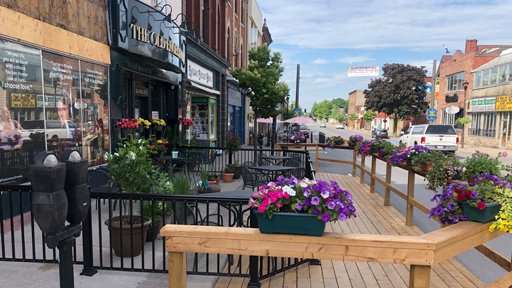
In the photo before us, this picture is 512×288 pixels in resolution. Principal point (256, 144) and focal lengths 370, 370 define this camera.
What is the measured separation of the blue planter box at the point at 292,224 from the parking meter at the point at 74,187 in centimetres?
130

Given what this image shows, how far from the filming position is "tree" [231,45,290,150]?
1817cm

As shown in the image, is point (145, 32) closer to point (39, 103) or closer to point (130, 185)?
point (39, 103)

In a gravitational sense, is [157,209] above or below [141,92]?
below

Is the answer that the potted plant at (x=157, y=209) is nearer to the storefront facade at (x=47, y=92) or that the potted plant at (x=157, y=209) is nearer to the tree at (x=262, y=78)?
the storefront facade at (x=47, y=92)

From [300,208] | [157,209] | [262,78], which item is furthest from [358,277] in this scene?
[262,78]

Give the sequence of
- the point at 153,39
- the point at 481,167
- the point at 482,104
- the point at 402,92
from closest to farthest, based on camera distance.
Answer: the point at 481,167 → the point at 153,39 → the point at 482,104 → the point at 402,92

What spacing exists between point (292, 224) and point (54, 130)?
18.0 feet

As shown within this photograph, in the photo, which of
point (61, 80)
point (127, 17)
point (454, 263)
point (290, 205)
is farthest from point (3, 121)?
point (454, 263)

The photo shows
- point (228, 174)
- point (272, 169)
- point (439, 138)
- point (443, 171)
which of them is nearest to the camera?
point (443, 171)

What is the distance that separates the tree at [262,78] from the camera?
1817 centimetres

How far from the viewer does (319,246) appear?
2293 millimetres

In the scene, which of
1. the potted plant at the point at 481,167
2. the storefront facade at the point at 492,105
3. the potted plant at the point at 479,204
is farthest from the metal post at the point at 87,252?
the storefront facade at the point at 492,105

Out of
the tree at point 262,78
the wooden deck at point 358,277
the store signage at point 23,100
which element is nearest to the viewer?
the wooden deck at point 358,277

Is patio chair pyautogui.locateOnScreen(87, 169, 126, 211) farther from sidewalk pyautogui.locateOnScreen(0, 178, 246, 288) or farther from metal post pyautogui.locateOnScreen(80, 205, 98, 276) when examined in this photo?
metal post pyautogui.locateOnScreen(80, 205, 98, 276)
